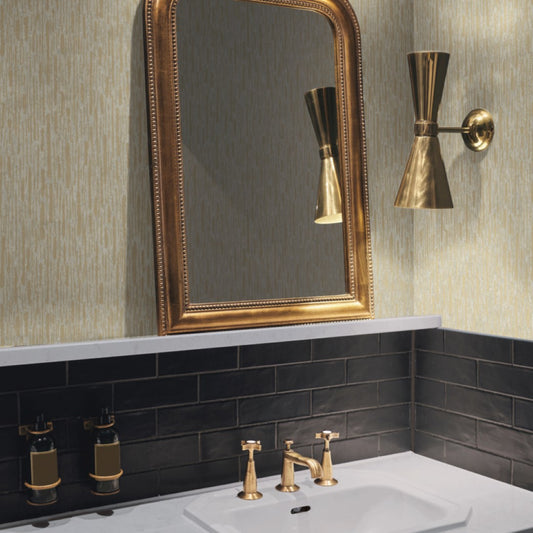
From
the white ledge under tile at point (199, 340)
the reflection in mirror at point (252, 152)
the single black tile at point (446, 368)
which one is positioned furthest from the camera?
the single black tile at point (446, 368)

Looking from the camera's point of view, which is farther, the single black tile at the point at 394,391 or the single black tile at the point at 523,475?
the single black tile at the point at 394,391

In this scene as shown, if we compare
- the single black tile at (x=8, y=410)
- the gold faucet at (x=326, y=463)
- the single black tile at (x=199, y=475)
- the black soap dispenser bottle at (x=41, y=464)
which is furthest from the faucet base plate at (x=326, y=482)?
the single black tile at (x=8, y=410)

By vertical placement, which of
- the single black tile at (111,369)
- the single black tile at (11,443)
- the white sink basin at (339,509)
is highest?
the single black tile at (111,369)

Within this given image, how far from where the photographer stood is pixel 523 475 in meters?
1.96

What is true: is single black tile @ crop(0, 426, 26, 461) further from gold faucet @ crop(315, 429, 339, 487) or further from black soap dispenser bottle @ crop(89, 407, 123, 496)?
gold faucet @ crop(315, 429, 339, 487)

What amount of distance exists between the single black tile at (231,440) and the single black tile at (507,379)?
0.60 m

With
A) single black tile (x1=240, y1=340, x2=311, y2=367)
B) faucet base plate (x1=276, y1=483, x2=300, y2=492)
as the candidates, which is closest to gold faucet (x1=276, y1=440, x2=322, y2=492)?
faucet base plate (x1=276, y1=483, x2=300, y2=492)

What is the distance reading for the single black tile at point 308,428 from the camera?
2082mm

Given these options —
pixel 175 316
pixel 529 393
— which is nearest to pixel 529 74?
pixel 529 393

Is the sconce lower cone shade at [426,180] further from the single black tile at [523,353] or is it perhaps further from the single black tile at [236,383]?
the single black tile at [236,383]

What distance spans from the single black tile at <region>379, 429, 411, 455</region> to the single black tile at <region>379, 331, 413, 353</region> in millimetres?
253

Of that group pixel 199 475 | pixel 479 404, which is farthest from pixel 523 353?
pixel 199 475

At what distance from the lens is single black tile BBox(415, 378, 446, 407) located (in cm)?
222

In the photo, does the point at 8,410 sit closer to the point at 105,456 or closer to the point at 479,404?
the point at 105,456
